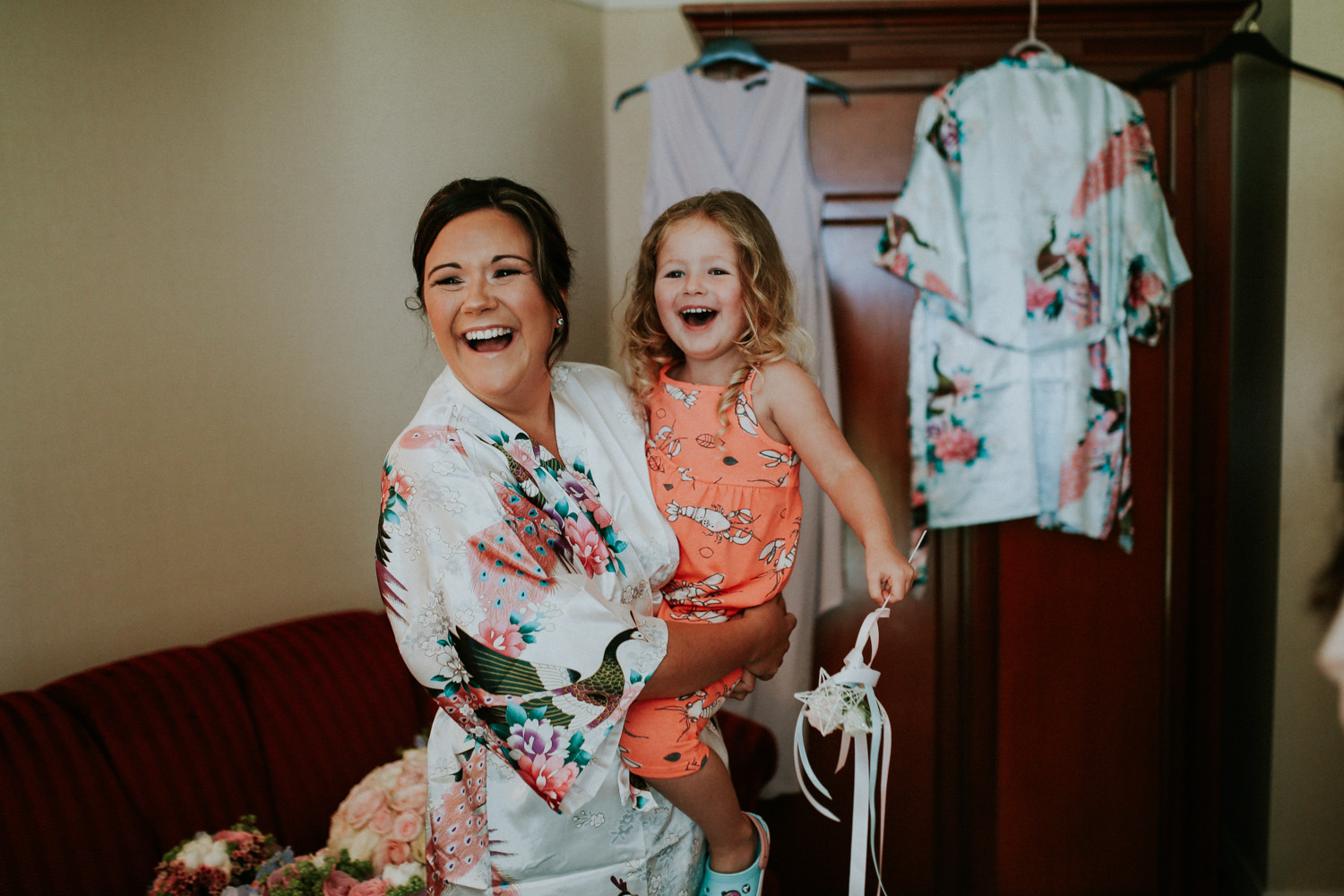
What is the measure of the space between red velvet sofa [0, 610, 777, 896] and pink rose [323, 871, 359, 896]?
0.89 ft

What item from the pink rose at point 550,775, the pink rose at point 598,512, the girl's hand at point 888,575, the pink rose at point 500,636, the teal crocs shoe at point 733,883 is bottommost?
the teal crocs shoe at point 733,883

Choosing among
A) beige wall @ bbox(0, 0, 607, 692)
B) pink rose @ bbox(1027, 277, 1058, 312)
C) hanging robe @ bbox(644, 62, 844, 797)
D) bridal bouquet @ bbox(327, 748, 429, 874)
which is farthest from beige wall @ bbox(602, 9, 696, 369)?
bridal bouquet @ bbox(327, 748, 429, 874)

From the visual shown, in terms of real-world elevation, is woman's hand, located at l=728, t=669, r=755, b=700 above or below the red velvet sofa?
above

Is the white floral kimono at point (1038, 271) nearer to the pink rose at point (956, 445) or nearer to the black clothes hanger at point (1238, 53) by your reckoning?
the pink rose at point (956, 445)

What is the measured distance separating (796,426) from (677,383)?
0.23m

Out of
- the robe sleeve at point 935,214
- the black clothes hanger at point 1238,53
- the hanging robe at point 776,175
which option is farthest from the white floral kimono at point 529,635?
the black clothes hanger at point 1238,53

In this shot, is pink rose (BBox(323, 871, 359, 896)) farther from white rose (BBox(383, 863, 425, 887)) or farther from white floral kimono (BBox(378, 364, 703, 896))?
white floral kimono (BBox(378, 364, 703, 896))

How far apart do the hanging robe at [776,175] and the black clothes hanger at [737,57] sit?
3cm

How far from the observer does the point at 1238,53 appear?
214 centimetres

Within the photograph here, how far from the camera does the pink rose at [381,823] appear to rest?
1.44 meters

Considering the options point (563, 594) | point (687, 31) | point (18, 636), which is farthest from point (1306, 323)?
point (18, 636)

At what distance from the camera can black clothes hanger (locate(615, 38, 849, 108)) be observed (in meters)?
2.19

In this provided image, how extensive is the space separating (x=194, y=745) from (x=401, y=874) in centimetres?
45

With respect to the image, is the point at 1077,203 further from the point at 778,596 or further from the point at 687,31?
the point at 778,596
